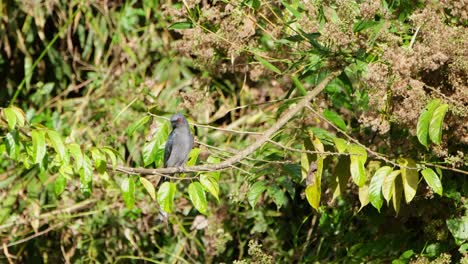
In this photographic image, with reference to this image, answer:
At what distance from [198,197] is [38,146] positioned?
641mm

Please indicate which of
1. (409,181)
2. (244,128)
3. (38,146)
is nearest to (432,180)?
(409,181)

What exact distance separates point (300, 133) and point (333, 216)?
835 mm

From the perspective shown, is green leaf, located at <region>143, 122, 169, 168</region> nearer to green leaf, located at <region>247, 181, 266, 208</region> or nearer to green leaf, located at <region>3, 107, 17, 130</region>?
green leaf, located at <region>247, 181, 266, 208</region>

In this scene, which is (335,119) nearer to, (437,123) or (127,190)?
(437,123)

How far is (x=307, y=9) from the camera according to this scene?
357 cm

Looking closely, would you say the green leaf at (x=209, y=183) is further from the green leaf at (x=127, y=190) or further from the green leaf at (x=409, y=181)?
the green leaf at (x=409, y=181)

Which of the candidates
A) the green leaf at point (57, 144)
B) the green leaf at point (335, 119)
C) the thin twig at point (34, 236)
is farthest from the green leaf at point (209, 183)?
the thin twig at point (34, 236)

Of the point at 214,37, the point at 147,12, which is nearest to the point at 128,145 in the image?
the point at 147,12

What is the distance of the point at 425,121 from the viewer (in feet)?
9.69

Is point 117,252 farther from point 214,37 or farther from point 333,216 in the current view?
point 214,37

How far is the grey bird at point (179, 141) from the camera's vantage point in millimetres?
3852

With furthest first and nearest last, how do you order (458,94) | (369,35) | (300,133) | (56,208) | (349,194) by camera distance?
(56,208) < (349,194) < (300,133) < (369,35) < (458,94)

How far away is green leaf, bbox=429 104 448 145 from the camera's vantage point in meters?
2.89

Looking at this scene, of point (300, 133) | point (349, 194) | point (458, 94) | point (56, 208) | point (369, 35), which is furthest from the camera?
point (56, 208)
